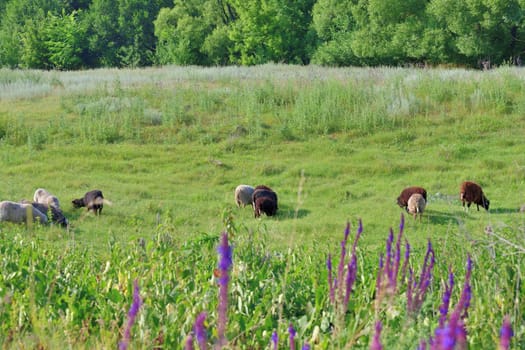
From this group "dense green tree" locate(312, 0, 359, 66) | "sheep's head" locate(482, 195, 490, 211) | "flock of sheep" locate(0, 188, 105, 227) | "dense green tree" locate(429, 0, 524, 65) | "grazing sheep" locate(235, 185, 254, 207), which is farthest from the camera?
"dense green tree" locate(312, 0, 359, 66)

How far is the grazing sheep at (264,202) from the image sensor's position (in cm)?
1212

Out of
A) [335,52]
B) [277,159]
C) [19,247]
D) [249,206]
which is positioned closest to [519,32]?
[335,52]

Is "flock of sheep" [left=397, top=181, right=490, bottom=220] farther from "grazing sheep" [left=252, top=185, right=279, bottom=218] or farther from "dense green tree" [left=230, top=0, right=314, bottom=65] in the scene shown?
"dense green tree" [left=230, top=0, right=314, bottom=65]

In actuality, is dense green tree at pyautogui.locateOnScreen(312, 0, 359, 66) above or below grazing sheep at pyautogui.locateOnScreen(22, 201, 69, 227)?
above

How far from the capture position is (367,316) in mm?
3531

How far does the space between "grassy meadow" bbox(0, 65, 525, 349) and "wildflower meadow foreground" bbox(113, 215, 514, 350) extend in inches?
2.6

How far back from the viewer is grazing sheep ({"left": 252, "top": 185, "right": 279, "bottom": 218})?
39.8 feet

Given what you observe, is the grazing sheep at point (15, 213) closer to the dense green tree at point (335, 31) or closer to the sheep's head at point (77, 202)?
the sheep's head at point (77, 202)

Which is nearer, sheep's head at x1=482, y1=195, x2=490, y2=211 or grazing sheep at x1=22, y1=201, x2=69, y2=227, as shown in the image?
grazing sheep at x1=22, y1=201, x2=69, y2=227

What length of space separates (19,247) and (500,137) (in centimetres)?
1412

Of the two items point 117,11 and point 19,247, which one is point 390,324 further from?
point 117,11

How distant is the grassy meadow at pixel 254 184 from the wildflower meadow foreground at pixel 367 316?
0.22 feet

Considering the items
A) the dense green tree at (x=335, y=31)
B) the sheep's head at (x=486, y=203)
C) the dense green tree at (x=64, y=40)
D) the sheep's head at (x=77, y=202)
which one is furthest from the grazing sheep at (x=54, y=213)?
the dense green tree at (x=64, y=40)

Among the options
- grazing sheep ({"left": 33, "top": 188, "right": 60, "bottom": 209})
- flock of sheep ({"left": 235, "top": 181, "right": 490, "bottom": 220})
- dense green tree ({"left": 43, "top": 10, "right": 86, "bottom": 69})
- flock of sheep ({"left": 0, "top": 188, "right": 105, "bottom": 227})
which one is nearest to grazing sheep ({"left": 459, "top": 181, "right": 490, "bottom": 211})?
flock of sheep ({"left": 235, "top": 181, "right": 490, "bottom": 220})
